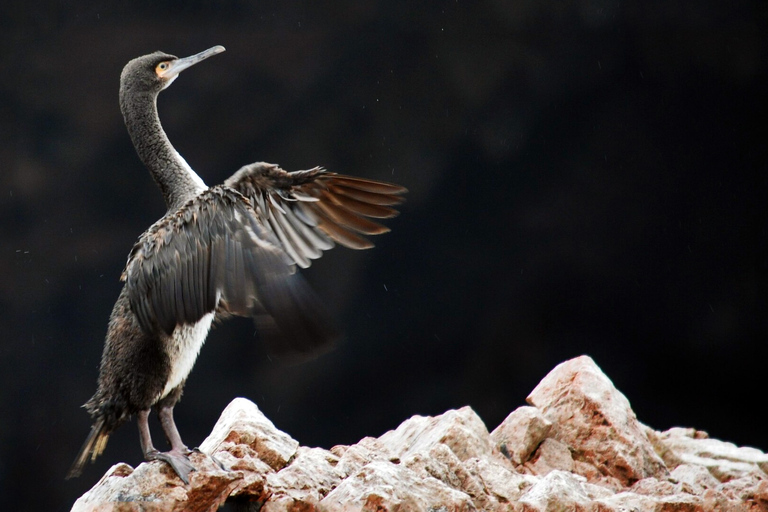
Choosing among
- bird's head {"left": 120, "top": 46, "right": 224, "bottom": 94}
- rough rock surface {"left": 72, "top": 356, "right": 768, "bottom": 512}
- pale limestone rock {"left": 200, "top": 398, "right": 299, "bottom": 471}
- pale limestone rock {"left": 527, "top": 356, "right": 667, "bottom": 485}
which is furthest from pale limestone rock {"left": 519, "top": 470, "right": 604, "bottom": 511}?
bird's head {"left": 120, "top": 46, "right": 224, "bottom": 94}

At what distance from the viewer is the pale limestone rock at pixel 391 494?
3.65 metres

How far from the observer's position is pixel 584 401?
5.16 metres

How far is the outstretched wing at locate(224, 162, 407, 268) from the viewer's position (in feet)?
14.0

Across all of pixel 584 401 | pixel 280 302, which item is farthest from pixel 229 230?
pixel 584 401

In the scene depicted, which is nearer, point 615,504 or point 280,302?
point 280,302

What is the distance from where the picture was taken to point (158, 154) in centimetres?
464

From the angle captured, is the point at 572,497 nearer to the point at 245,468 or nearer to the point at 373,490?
the point at 373,490

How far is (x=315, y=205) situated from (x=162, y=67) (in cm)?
117

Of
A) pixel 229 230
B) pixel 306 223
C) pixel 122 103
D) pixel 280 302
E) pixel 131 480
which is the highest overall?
pixel 122 103

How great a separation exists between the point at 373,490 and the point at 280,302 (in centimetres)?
84

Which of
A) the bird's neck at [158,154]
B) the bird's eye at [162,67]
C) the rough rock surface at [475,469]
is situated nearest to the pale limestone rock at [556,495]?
the rough rock surface at [475,469]

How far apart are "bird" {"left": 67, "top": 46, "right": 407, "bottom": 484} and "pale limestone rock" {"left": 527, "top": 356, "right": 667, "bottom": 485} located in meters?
1.63

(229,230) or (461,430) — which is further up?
(229,230)

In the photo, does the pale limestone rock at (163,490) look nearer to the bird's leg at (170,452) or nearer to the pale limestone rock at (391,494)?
the bird's leg at (170,452)
